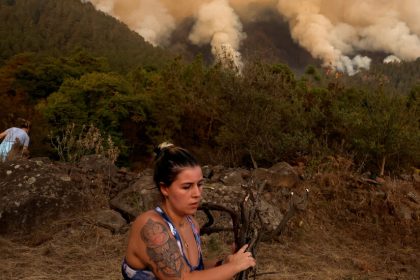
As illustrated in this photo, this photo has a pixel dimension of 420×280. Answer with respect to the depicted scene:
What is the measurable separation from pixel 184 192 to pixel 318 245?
4.31 meters

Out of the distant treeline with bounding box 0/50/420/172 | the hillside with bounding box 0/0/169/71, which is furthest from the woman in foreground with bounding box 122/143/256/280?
the hillside with bounding box 0/0/169/71

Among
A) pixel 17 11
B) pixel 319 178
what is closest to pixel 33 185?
pixel 319 178

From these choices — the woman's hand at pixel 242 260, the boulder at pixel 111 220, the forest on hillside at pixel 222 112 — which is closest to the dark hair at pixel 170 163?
the woman's hand at pixel 242 260

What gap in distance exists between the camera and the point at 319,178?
7.27 meters

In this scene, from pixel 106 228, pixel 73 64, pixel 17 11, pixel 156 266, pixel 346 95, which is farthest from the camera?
pixel 17 11

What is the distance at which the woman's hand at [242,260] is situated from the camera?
5.76 feet

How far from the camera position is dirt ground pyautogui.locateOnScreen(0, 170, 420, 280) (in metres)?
4.68

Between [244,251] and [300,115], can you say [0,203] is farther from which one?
[300,115]

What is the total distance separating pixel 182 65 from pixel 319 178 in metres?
25.0

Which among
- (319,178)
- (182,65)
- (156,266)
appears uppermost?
(182,65)

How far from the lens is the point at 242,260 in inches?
69.3

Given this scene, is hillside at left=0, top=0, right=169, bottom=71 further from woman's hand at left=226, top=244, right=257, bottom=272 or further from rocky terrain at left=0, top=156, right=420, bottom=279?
woman's hand at left=226, top=244, right=257, bottom=272

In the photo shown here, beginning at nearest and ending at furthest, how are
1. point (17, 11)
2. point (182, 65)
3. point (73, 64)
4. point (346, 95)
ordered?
1. point (346, 95)
2. point (182, 65)
3. point (73, 64)
4. point (17, 11)

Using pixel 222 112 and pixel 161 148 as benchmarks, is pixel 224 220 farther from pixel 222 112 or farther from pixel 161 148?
pixel 222 112
